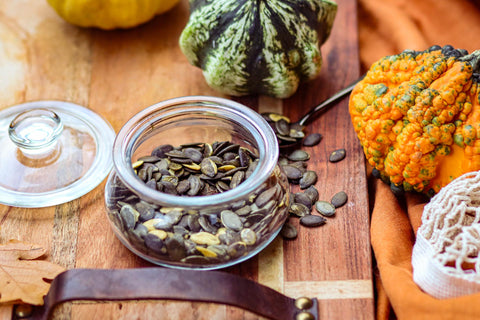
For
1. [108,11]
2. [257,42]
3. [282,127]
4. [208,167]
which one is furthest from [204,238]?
[108,11]

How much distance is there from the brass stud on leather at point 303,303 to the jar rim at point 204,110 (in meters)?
0.20

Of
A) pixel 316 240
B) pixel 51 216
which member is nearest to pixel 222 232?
pixel 316 240

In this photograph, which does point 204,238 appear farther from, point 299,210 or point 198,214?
point 299,210

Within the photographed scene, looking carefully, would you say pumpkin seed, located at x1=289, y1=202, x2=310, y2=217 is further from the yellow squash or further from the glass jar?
the yellow squash

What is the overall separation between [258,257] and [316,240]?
0.12 meters

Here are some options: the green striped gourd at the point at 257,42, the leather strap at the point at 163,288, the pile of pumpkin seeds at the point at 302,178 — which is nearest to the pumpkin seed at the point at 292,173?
the pile of pumpkin seeds at the point at 302,178

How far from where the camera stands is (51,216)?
4.15 feet

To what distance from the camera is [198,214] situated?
3.67ft

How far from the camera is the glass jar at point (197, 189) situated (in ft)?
3.65

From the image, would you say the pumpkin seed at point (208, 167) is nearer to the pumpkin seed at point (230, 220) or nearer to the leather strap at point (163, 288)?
the pumpkin seed at point (230, 220)

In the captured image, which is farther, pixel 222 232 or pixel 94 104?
pixel 94 104

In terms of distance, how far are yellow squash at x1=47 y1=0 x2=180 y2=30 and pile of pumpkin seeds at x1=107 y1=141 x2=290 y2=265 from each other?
507mm

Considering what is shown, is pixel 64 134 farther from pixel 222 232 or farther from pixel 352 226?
pixel 352 226

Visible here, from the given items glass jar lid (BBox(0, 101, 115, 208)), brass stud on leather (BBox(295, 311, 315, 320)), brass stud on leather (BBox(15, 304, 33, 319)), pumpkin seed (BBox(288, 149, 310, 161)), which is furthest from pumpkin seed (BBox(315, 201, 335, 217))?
brass stud on leather (BBox(15, 304, 33, 319))
